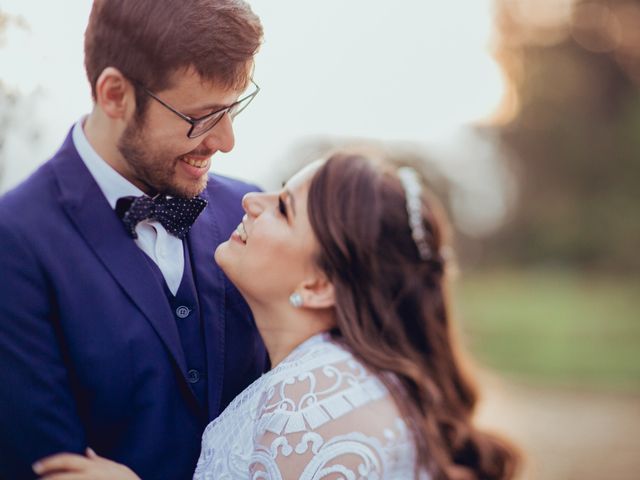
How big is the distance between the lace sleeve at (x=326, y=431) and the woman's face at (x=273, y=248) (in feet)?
1.04

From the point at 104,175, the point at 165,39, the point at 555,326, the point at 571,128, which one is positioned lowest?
the point at 555,326

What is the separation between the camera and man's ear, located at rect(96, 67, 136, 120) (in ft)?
8.74

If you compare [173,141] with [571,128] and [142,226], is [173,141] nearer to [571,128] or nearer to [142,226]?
[142,226]

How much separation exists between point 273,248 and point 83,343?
2.14 ft

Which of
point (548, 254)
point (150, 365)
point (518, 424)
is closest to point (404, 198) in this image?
point (150, 365)

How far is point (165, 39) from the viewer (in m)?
2.65

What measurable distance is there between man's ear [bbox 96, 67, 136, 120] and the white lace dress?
0.88 metres

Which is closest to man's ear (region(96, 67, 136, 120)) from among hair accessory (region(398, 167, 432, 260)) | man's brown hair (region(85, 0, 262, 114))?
man's brown hair (region(85, 0, 262, 114))

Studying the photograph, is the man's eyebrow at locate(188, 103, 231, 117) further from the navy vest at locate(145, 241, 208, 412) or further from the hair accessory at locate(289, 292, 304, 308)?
the hair accessory at locate(289, 292, 304, 308)

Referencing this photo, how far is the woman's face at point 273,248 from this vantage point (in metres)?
2.75

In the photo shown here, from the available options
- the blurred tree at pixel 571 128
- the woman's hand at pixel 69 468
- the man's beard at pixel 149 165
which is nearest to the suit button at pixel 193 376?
the woman's hand at pixel 69 468

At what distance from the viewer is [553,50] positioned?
85.3 feet

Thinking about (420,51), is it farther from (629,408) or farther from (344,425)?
(344,425)

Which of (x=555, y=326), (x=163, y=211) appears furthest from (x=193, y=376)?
(x=555, y=326)
